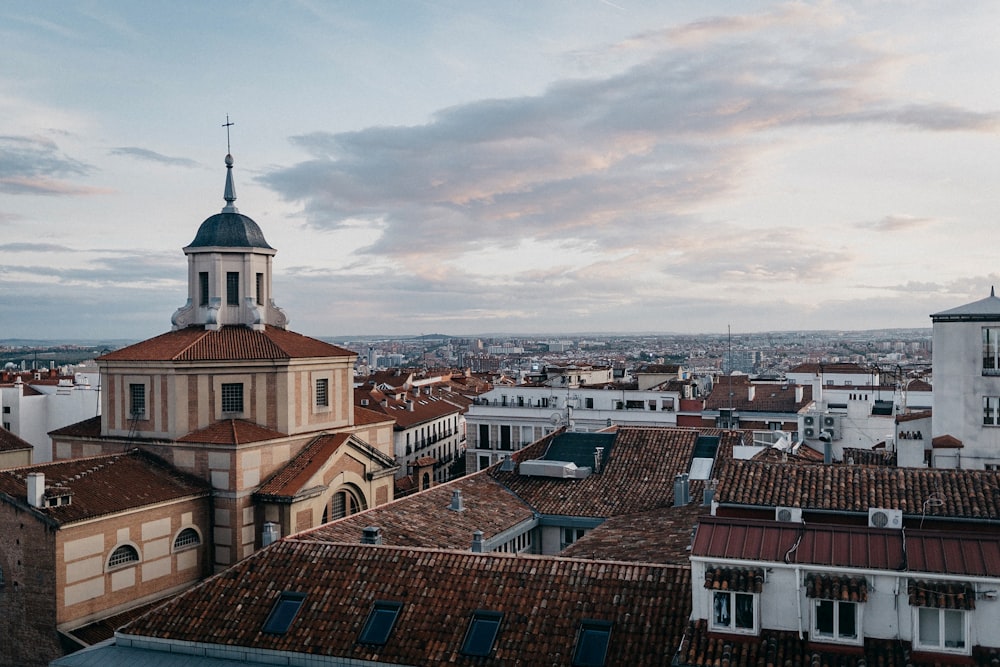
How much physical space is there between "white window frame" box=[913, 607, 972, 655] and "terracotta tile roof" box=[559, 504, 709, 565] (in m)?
7.80

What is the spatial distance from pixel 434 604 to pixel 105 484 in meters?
16.8

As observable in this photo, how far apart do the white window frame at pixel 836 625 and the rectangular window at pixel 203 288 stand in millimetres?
31627

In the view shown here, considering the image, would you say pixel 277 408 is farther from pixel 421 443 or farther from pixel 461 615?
pixel 421 443

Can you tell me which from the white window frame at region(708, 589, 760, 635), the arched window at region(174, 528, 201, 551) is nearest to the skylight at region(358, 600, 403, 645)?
the white window frame at region(708, 589, 760, 635)

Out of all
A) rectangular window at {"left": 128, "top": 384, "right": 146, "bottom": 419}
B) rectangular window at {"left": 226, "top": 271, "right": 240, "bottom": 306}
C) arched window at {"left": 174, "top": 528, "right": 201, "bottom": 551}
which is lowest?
arched window at {"left": 174, "top": 528, "right": 201, "bottom": 551}

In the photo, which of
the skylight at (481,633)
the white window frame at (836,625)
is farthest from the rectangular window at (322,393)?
the white window frame at (836,625)

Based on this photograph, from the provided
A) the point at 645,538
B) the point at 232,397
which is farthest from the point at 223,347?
the point at 645,538

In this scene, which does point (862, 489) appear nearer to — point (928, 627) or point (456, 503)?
point (928, 627)

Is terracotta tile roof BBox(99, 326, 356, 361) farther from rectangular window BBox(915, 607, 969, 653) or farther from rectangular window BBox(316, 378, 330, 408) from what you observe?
rectangular window BBox(915, 607, 969, 653)

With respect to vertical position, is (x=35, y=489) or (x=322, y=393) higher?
(x=322, y=393)

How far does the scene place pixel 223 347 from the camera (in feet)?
124

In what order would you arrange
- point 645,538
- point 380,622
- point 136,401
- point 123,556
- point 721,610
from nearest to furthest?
point 721,610, point 380,622, point 645,538, point 123,556, point 136,401

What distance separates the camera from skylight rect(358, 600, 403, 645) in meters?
19.6

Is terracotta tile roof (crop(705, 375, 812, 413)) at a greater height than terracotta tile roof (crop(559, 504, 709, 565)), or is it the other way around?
terracotta tile roof (crop(705, 375, 812, 413))
